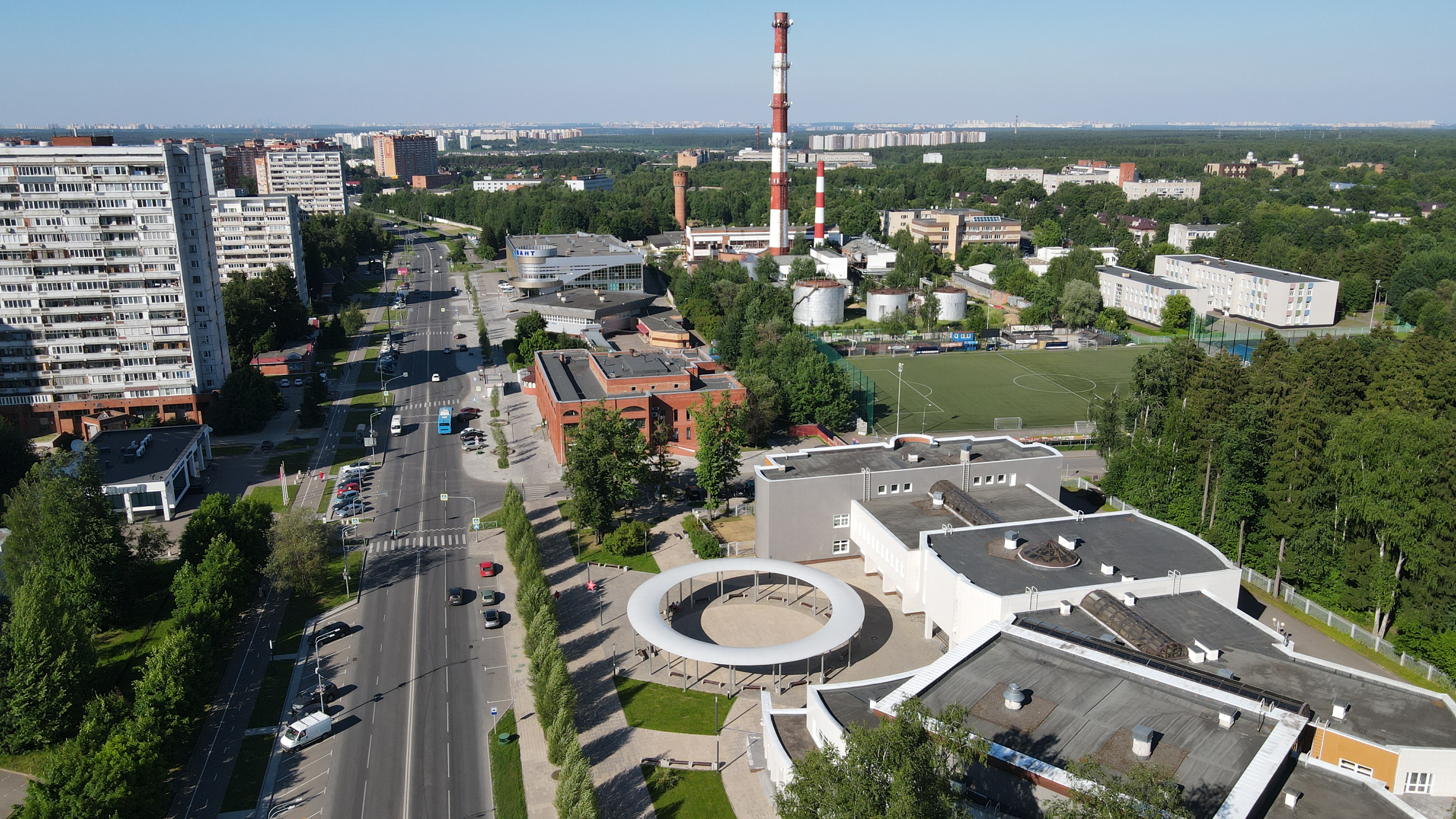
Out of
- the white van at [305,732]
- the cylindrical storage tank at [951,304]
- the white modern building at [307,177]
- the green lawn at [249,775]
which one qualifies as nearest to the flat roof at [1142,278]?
the cylindrical storage tank at [951,304]

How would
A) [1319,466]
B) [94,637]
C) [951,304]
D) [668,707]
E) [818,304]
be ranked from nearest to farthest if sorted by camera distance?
[668,707] < [94,637] < [1319,466] < [818,304] < [951,304]

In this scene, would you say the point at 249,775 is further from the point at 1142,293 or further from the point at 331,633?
the point at 1142,293

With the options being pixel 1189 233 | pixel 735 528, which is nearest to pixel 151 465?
pixel 735 528

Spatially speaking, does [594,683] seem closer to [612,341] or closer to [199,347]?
[199,347]

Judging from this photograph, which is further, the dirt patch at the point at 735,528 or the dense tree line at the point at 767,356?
the dense tree line at the point at 767,356

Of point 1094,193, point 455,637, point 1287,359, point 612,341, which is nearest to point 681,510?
point 455,637

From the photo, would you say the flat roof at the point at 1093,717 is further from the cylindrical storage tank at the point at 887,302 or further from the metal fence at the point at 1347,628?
the cylindrical storage tank at the point at 887,302
